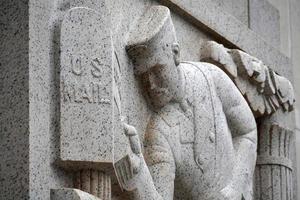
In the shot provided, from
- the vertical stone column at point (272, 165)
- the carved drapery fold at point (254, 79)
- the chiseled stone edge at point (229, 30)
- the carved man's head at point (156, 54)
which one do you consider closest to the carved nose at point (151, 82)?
the carved man's head at point (156, 54)

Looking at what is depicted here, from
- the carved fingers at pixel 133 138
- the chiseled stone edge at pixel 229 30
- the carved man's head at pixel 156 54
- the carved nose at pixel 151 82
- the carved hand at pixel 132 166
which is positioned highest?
the chiseled stone edge at pixel 229 30

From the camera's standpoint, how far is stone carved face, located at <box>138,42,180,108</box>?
4836 mm

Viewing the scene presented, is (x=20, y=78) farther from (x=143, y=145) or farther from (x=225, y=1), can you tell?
(x=225, y=1)

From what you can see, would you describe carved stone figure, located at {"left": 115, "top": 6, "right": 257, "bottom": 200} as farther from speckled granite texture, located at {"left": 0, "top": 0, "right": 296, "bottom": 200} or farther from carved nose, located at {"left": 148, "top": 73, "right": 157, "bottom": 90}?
speckled granite texture, located at {"left": 0, "top": 0, "right": 296, "bottom": 200}

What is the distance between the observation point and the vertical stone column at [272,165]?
572cm

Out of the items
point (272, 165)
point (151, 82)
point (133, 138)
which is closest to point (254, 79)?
point (272, 165)

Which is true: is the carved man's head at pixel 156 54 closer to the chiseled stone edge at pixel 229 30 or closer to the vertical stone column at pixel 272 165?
the chiseled stone edge at pixel 229 30

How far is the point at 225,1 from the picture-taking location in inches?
229

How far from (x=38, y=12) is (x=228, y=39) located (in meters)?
1.59

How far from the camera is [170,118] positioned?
4.92 meters

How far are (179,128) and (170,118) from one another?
0.06 m

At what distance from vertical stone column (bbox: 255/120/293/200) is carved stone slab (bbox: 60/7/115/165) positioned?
1628 mm

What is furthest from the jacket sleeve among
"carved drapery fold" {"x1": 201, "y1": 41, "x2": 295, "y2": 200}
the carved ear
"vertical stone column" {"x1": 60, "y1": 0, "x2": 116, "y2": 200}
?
"carved drapery fold" {"x1": 201, "y1": 41, "x2": 295, "y2": 200}

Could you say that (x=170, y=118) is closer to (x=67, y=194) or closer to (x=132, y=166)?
(x=132, y=166)
